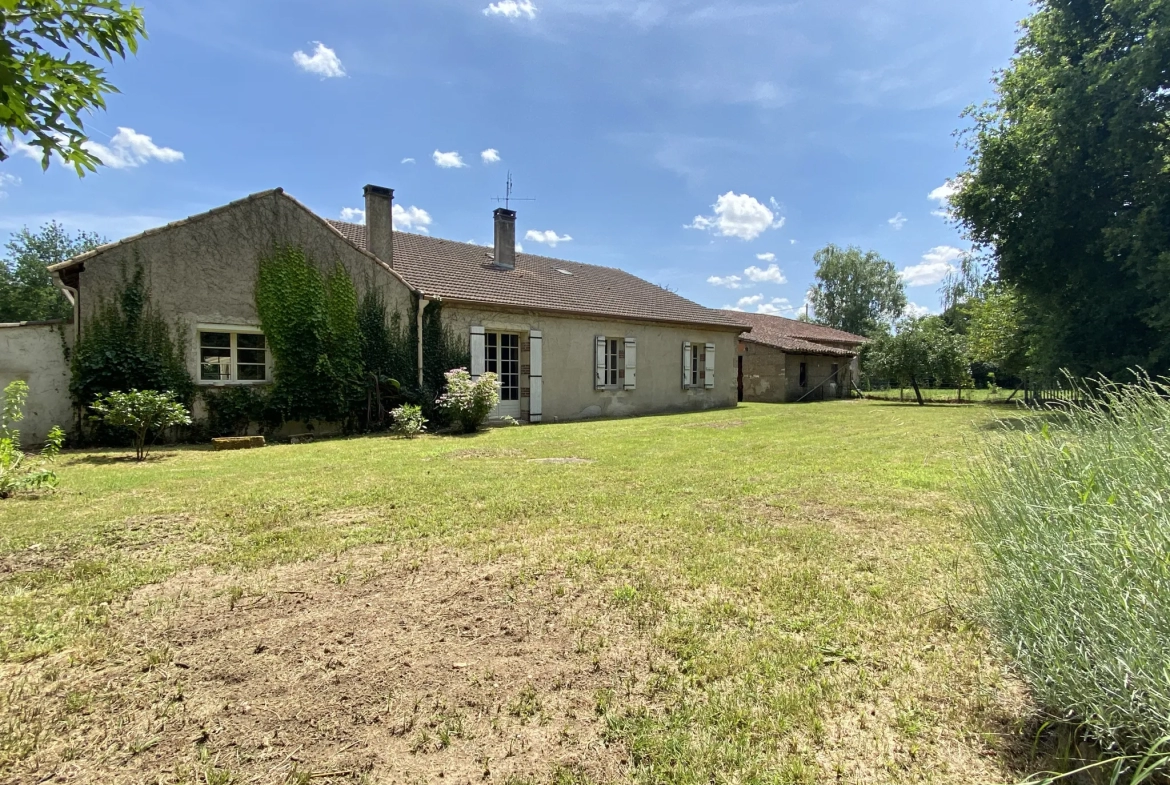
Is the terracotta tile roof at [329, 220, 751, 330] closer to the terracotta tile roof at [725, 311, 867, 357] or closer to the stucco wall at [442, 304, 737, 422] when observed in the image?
the stucco wall at [442, 304, 737, 422]

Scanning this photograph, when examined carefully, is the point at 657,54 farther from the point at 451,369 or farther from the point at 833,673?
the point at 833,673

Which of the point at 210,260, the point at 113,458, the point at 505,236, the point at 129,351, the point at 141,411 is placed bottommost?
the point at 113,458

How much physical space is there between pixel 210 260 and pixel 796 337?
25281 mm

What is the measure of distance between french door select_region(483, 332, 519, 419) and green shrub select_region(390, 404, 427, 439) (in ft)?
8.08

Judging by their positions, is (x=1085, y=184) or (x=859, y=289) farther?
(x=859, y=289)

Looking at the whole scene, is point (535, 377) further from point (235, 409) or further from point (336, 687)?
point (336, 687)

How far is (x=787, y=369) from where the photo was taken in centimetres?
2355

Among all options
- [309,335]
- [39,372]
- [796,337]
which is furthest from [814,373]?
[39,372]

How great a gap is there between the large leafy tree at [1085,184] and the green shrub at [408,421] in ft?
45.7

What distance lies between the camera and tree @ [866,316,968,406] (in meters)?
21.4

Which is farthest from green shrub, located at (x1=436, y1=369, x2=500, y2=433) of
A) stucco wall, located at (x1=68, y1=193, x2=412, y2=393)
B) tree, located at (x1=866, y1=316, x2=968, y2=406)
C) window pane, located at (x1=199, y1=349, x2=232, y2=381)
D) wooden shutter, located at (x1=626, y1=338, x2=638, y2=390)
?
tree, located at (x1=866, y1=316, x2=968, y2=406)

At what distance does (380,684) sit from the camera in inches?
86.5

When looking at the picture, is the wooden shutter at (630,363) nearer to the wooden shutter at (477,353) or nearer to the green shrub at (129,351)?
the wooden shutter at (477,353)

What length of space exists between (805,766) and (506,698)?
43.1 inches
